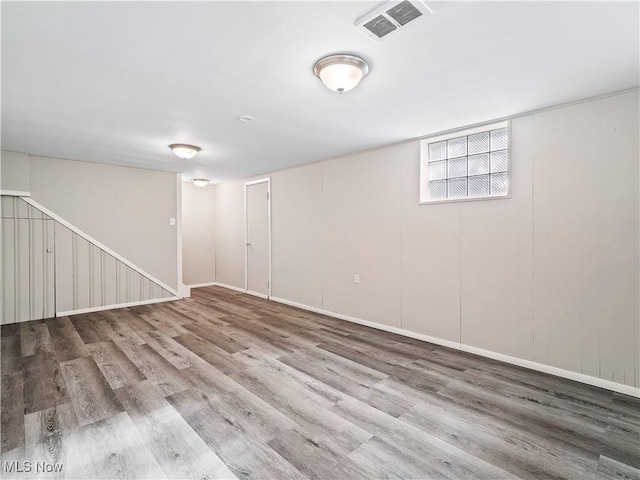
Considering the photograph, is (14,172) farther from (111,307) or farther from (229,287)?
(229,287)

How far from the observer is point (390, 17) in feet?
5.33

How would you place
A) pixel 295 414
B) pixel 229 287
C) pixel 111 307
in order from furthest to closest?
pixel 229 287 < pixel 111 307 < pixel 295 414

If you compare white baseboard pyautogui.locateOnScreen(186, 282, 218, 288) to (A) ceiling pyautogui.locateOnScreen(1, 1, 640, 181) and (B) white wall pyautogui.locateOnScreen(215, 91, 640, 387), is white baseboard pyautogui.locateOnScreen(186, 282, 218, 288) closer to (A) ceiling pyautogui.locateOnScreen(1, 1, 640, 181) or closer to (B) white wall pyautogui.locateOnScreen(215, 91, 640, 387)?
(B) white wall pyautogui.locateOnScreen(215, 91, 640, 387)

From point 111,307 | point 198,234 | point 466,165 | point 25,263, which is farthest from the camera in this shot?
point 198,234

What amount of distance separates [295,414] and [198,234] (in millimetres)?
5747

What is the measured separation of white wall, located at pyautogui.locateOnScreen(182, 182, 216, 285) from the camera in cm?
694

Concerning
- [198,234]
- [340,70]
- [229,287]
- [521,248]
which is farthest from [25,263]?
[521,248]

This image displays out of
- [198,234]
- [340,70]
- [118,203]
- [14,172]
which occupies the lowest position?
[198,234]

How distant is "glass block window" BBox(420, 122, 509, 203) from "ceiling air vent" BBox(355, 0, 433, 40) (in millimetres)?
1933

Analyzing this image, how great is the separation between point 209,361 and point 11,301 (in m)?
3.42

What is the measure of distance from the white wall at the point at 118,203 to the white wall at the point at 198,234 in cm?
114

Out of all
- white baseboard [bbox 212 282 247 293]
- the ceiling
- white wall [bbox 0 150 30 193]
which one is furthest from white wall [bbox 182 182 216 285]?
the ceiling

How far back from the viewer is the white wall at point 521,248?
8.18 feet

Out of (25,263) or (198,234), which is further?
(198,234)
